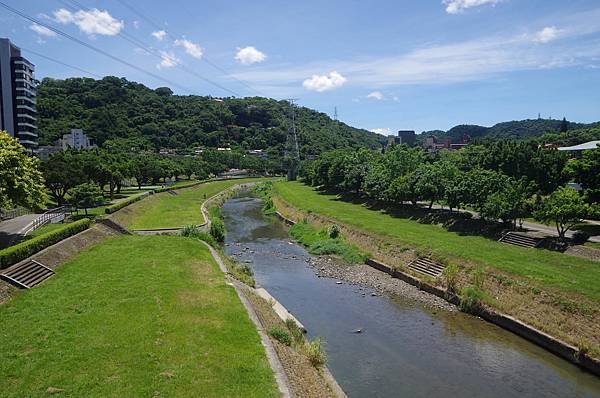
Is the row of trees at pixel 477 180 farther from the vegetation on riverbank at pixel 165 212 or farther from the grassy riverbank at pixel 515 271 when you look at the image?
the vegetation on riverbank at pixel 165 212

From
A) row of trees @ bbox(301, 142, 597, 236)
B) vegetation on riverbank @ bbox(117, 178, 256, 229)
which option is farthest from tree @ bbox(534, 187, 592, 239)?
vegetation on riverbank @ bbox(117, 178, 256, 229)

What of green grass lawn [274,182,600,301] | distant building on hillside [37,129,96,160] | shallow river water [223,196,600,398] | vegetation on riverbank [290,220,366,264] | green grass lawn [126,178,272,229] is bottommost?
shallow river water [223,196,600,398]

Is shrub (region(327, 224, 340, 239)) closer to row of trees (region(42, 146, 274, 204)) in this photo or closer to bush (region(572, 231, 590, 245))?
bush (region(572, 231, 590, 245))

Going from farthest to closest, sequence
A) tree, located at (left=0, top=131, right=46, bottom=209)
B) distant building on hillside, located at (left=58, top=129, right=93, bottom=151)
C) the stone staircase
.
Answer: distant building on hillside, located at (left=58, top=129, right=93, bottom=151) < the stone staircase < tree, located at (left=0, top=131, right=46, bottom=209)

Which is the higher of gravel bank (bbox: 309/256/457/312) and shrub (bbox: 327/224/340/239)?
shrub (bbox: 327/224/340/239)

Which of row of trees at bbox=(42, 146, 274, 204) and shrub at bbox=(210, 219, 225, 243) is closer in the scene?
shrub at bbox=(210, 219, 225, 243)

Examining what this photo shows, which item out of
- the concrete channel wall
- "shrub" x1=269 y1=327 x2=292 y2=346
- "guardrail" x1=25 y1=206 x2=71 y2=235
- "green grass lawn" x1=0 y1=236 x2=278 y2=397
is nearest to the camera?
"green grass lawn" x1=0 y1=236 x2=278 y2=397

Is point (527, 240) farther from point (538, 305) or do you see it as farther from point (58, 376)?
point (58, 376)

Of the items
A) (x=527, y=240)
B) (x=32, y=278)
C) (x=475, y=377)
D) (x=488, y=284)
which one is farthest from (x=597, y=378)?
(x=32, y=278)
